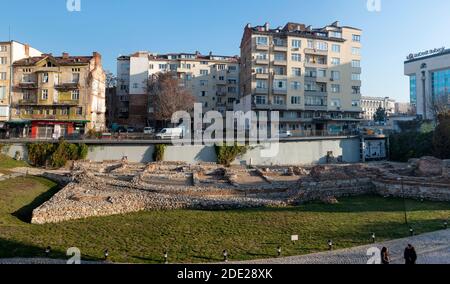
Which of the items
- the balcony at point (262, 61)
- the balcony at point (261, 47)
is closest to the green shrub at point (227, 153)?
the balcony at point (262, 61)

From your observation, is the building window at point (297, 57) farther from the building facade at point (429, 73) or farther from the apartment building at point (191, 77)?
the building facade at point (429, 73)

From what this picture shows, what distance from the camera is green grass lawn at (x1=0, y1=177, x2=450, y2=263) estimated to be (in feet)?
48.8

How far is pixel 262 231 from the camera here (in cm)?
1805

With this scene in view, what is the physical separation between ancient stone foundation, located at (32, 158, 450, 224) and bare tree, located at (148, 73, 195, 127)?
2417cm

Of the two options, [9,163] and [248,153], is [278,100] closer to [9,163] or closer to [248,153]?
[248,153]

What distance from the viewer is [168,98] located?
6100 cm

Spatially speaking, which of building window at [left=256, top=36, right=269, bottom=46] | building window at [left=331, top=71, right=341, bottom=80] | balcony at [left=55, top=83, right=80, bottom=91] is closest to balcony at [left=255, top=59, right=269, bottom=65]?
building window at [left=256, top=36, right=269, bottom=46]

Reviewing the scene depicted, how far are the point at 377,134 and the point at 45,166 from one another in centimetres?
4989

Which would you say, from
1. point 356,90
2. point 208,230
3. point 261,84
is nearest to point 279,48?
point 261,84

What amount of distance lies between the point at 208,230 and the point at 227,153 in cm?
2668

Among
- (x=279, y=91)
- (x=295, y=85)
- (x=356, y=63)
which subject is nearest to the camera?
(x=279, y=91)

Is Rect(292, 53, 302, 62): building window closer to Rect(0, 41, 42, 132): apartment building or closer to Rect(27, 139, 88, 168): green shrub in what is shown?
Rect(27, 139, 88, 168): green shrub
